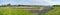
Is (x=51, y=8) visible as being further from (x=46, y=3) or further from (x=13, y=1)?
(x=13, y=1)

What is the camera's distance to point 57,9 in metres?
0.92

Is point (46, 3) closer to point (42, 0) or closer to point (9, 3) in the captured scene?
point (42, 0)

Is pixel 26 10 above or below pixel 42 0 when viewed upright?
below

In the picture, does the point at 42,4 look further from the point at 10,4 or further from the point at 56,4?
the point at 10,4

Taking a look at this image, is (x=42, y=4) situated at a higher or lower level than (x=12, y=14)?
higher

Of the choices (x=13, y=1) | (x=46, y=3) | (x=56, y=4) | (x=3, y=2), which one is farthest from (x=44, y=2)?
(x=3, y=2)

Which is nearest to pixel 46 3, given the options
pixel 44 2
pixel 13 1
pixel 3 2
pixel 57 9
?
pixel 44 2

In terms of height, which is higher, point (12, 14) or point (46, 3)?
point (46, 3)

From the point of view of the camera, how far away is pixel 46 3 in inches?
36.7

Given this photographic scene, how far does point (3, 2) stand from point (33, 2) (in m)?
0.34

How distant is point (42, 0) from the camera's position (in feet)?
3.08

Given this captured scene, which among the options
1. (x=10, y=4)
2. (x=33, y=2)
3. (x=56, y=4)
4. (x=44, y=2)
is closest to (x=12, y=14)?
(x=10, y=4)

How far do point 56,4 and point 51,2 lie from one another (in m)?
Answer: 0.06

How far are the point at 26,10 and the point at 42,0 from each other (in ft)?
0.69
